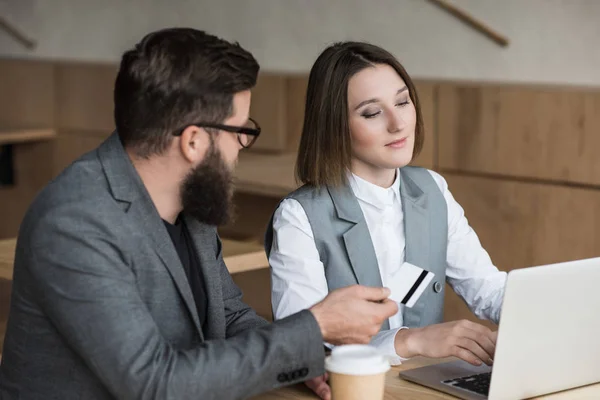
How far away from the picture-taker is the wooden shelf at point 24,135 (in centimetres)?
551

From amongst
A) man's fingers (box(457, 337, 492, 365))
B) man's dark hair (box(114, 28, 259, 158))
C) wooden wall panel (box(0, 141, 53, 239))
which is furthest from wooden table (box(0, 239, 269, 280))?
wooden wall panel (box(0, 141, 53, 239))

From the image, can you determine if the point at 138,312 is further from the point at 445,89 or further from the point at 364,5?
the point at 364,5

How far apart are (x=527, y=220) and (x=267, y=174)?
3.47 feet

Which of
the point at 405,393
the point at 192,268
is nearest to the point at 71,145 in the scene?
the point at 192,268

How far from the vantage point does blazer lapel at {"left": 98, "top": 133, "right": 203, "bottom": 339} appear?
5.63 feet

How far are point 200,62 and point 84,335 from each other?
0.48 metres

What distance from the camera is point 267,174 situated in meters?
4.19

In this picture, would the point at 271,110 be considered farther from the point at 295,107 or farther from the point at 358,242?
the point at 358,242

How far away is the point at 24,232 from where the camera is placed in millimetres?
1667

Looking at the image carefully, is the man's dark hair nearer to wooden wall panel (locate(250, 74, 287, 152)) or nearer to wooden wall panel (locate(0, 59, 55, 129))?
wooden wall panel (locate(250, 74, 287, 152))

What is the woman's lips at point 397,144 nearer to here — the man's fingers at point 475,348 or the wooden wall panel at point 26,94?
the man's fingers at point 475,348

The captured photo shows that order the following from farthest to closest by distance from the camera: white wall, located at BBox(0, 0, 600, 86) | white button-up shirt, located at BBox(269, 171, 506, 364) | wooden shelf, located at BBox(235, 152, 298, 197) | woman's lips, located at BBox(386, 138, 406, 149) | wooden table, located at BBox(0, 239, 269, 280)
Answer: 1. wooden shelf, located at BBox(235, 152, 298, 197)
2. white wall, located at BBox(0, 0, 600, 86)
3. wooden table, located at BBox(0, 239, 269, 280)
4. woman's lips, located at BBox(386, 138, 406, 149)
5. white button-up shirt, located at BBox(269, 171, 506, 364)

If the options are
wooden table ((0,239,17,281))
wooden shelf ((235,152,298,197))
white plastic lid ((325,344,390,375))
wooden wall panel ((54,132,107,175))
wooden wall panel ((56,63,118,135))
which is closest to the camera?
white plastic lid ((325,344,390,375))

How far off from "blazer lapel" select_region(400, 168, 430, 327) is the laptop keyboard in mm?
561
